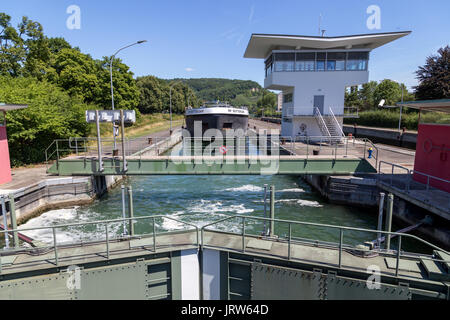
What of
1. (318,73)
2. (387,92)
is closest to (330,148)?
(318,73)

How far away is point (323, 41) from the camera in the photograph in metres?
26.5

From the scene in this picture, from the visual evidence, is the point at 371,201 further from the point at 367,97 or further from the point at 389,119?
the point at 367,97

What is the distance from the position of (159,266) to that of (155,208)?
351 inches

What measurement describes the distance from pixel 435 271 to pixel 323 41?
84.0ft

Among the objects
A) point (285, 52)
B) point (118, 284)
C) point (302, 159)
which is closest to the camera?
point (118, 284)

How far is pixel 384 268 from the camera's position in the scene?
5801 millimetres

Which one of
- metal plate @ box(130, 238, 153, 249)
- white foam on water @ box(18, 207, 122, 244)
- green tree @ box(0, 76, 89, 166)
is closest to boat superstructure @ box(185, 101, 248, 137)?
green tree @ box(0, 76, 89, 166)

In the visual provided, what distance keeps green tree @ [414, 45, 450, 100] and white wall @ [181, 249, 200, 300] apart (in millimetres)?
39362

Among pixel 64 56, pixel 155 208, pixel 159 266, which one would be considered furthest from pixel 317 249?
pixel 64 56

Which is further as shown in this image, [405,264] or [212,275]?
[212,275]

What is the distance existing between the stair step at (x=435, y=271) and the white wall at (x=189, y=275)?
488 cm

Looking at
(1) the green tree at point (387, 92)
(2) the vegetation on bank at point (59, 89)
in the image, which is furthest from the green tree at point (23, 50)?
(1) the green tree at point (387, 92)

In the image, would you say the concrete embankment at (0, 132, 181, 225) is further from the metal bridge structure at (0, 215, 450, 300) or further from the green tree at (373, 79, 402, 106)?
the green tree at (373, 79, 402, 106)
